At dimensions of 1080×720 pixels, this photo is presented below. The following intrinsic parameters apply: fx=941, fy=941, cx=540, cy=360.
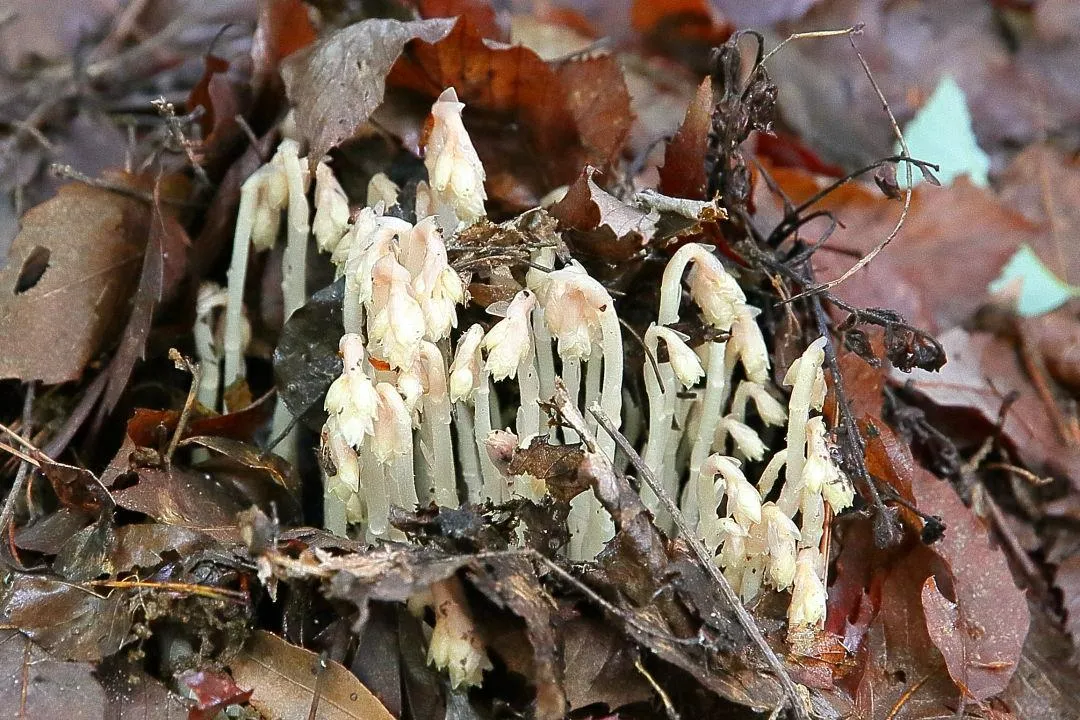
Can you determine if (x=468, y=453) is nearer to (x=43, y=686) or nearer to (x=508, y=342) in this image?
(x=508, y=342)

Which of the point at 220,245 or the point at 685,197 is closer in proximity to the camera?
the point at 685,197

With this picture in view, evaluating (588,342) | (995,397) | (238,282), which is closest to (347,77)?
(238,282)

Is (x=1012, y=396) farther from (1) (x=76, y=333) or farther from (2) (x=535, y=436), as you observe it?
(1) (x=76, y=333)

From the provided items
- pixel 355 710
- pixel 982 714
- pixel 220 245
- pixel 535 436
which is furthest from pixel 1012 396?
pixel 220 245

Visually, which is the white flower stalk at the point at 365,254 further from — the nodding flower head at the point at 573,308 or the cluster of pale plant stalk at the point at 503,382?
the nodding flower head at the point at 573,308

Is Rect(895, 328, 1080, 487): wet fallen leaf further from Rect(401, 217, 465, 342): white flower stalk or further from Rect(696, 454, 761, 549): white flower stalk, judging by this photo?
Rect(401, 217, 465, 342): white flower stalk

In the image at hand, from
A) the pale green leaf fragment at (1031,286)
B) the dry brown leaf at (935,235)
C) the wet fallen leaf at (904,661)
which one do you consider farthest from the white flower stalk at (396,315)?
the pale green leaf fragment at (1031,286)

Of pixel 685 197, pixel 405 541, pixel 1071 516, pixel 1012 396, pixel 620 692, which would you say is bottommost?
pixel 1071 516
